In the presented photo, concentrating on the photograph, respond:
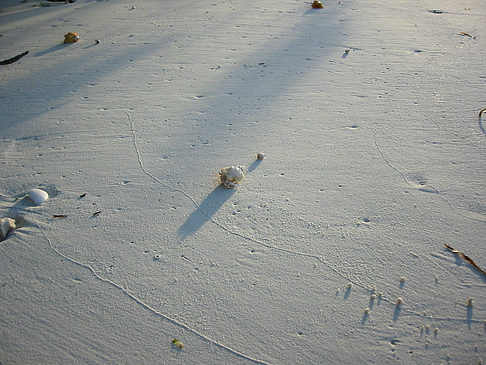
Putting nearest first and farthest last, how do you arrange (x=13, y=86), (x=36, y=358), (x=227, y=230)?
(x=36, y=358) → (x=227, y=230) → (x=13, y=86)

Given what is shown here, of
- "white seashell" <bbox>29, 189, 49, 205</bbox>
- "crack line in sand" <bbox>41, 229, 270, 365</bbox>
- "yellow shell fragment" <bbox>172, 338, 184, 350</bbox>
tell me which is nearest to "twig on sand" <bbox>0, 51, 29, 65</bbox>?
"white seashell" <bbox>29, 189, 49, 205</bbox>

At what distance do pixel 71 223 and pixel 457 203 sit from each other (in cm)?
185

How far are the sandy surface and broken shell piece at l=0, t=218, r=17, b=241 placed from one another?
6cm

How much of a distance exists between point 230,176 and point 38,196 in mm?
969

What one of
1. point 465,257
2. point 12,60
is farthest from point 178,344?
point 12,60

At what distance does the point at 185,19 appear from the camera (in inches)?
154

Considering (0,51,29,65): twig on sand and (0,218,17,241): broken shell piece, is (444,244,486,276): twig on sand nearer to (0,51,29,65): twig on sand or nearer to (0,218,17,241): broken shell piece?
(0,218,17,241): broken shell piece

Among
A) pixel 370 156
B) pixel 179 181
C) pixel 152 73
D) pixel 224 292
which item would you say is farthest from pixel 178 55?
Answer: pixel 224 292

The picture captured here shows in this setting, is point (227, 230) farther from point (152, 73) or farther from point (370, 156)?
point (152, 73)

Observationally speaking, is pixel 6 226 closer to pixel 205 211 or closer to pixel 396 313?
pixel 205 211

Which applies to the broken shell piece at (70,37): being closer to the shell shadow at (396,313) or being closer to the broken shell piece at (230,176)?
the broken shell piece at (230,176)

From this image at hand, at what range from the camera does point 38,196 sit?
6.07 feet

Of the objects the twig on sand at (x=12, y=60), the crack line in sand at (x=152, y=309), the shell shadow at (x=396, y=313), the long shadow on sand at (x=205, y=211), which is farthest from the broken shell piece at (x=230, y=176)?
the twig on sand at (x=12, y=60)

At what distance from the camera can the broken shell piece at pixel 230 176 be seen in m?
1.89
